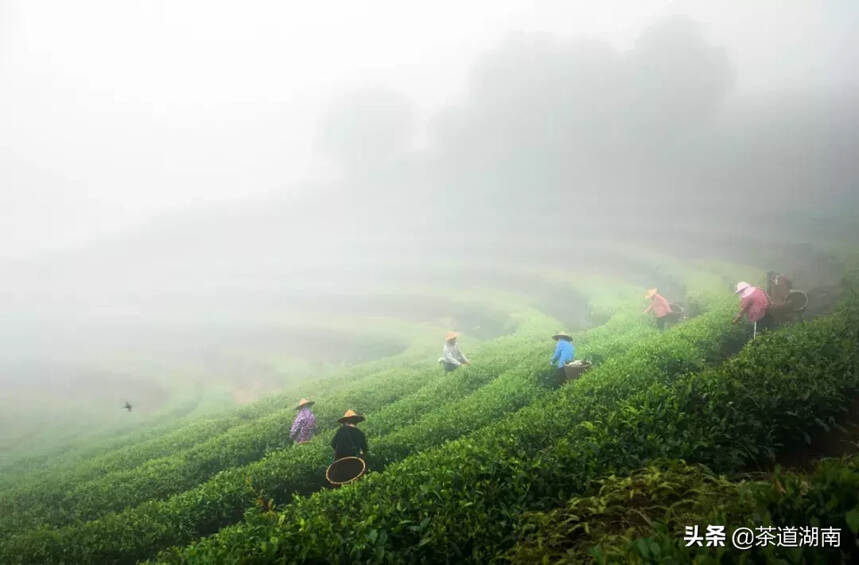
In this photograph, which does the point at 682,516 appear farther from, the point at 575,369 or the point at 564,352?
the point at 564,352

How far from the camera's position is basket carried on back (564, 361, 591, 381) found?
12.8 m

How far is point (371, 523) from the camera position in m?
5.33

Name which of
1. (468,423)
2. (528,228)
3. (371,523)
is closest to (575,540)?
(371,523)

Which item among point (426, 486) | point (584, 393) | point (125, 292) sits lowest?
point (426, 486)

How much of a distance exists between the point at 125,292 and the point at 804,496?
94659 mm

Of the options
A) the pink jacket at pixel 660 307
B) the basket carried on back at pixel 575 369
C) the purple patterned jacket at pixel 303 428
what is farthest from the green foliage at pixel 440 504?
the pink jacket at pixel 660 307

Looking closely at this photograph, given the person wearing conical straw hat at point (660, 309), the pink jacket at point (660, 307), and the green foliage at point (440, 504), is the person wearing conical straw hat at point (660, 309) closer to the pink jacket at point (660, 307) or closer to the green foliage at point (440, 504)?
the pink jacket at point (660, 307)

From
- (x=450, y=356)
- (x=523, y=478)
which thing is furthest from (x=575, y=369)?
(x=523, y=478)

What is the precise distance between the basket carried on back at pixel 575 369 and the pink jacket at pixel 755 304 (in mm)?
5185

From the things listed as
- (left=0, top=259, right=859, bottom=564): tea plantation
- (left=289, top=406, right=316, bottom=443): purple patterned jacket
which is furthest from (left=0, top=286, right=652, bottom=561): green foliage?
(left=289, top=406, right=316, bottom=443): purple patterned jacket

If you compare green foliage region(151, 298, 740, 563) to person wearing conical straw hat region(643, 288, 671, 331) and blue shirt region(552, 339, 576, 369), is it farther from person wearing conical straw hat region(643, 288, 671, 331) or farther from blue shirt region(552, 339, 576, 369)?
person wearing conical straw hat region(643, 288, 671, 331)

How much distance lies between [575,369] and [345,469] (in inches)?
285

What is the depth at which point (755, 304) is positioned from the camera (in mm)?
12969

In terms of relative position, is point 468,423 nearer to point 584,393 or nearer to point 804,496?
point 584,393
